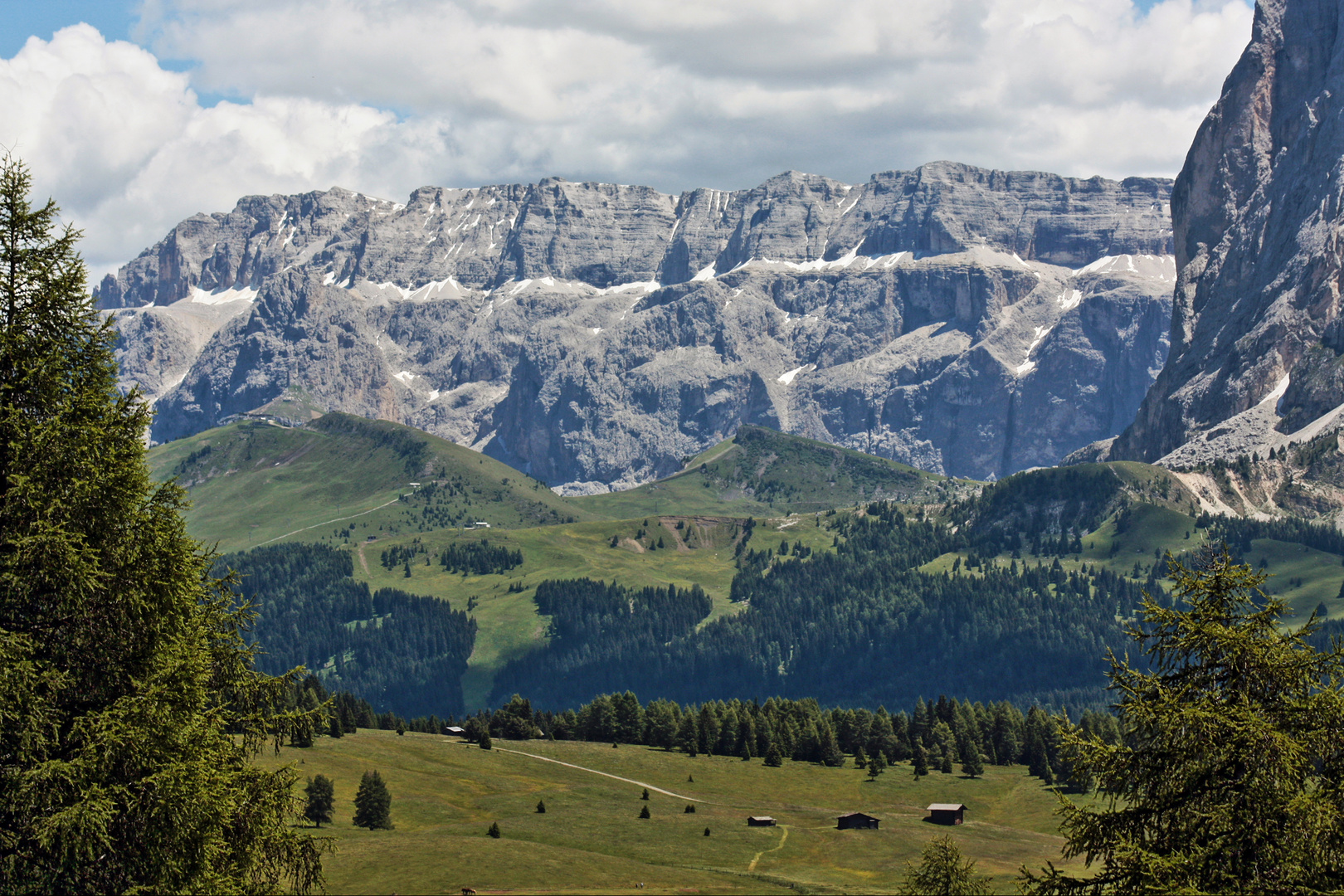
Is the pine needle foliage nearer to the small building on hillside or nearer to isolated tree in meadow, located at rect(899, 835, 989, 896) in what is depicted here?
isolated tree in meadow, located at rect(899, 835, 989, 896)

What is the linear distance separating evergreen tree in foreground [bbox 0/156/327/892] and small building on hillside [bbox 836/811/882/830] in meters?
177

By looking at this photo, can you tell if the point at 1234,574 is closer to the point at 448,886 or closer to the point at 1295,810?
the point at 1295,810

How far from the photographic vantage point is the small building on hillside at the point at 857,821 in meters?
194

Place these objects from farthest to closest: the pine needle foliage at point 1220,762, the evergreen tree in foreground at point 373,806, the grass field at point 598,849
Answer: the evergreen tree in foreground at point 373,806 < the grass field at point 598,849 < the pine needle foliage at point 1220,762

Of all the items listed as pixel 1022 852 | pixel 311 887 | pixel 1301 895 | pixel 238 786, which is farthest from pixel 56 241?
pixel 1022 852

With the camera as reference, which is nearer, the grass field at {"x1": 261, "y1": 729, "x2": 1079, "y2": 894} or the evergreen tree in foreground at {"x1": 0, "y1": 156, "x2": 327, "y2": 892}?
the evergreen tree in foreground at {"x1": 0, "y1": 156, "x2": 327, "y2": 892}

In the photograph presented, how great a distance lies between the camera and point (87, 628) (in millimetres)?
24359

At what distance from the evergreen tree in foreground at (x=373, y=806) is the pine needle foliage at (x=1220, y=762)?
153 m

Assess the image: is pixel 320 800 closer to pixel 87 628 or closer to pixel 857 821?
pixel 857 821

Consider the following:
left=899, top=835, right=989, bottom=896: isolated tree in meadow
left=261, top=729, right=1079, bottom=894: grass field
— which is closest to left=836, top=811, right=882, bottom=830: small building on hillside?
left=261, top=729, right=1079, bottom=894: grass field

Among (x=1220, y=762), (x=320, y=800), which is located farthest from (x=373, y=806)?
(x=1220, y=762)

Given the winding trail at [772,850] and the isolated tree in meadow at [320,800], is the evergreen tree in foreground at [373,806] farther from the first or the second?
the winding trail at [772,850]

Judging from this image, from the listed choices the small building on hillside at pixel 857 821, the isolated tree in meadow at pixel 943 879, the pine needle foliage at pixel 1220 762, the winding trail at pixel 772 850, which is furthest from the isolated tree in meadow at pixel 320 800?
the pine needle foliage at pixel 1220 762

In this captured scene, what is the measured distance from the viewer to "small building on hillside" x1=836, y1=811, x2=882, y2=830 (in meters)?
194
